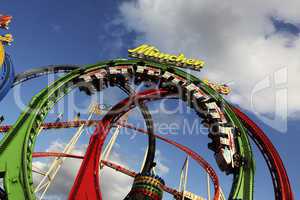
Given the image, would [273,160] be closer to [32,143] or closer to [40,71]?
[32,143]

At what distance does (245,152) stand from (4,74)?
17.0m

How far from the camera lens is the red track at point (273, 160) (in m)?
12.9

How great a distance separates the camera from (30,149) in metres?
11.9

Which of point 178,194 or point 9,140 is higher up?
point 9,140

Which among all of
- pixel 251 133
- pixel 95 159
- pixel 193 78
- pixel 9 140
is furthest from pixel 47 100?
pixel 251 133

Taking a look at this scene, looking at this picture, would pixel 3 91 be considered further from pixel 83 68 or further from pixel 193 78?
pixel 193 78

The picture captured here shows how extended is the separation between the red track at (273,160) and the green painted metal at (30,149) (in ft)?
5.11

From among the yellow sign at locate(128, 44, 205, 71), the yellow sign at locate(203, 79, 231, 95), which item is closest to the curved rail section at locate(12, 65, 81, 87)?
the yellow sign at locate(128, 44, 205, 71)

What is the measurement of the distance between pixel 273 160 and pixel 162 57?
9945mm

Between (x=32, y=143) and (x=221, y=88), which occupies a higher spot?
(x=221, y=88)

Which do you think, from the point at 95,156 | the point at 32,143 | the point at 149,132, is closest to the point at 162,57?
the point at 149,132

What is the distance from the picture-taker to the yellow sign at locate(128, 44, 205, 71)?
66.0ft

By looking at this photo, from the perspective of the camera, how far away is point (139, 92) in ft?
52.9

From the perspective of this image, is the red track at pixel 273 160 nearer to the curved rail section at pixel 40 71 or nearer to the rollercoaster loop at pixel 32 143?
the rollercoaster loop at pixel 32 143
